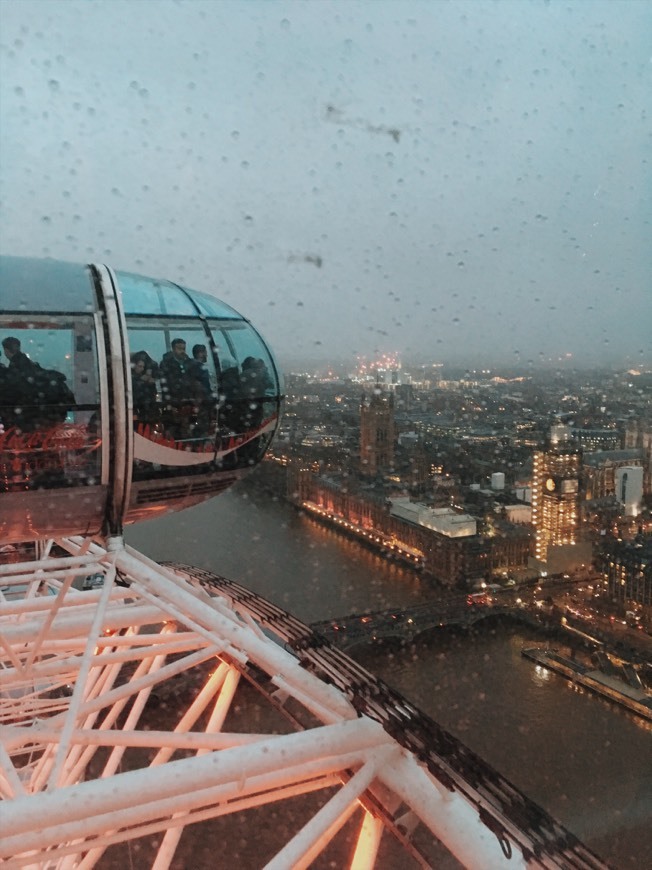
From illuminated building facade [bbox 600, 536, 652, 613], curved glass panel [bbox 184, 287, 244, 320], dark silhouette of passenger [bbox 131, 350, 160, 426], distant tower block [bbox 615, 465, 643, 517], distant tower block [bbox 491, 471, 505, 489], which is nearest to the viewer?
dark silhouette of passenger [bbox 131, 350, 160, 426]

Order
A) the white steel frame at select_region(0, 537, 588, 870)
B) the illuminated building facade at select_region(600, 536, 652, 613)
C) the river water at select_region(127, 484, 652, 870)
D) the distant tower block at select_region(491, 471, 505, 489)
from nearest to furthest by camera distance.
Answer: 1. the white steel frame at select_region(0, 537, 588, 870)
2. the river water at select_region(127, 484, 652, 870)
3. the illuminated building facade at select_region(600, 536, 652, 613)
4. the distant tower block at select_region(491, 471, 505, 489)

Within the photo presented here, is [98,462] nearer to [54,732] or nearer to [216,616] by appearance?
[216,616]

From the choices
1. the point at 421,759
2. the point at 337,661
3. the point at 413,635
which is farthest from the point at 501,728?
the point at 421,759

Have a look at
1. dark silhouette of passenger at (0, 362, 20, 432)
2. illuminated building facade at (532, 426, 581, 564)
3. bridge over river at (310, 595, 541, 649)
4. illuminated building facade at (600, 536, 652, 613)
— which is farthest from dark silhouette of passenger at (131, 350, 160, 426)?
illuminated building facade at (532, 426, 581, 564)

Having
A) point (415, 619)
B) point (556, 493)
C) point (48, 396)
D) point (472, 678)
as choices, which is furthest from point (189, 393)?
point (556, 493)

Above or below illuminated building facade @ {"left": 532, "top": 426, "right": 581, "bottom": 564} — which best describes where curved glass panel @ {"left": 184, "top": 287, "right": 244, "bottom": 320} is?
above

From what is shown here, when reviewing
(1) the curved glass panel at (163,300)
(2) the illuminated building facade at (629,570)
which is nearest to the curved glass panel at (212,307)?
(1) the curved glass panel at (163,300)

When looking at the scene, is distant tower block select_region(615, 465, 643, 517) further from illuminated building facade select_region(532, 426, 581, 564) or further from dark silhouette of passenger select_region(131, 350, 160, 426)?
dark silhouette of passenger select_region(131, 350, 160, 426)
